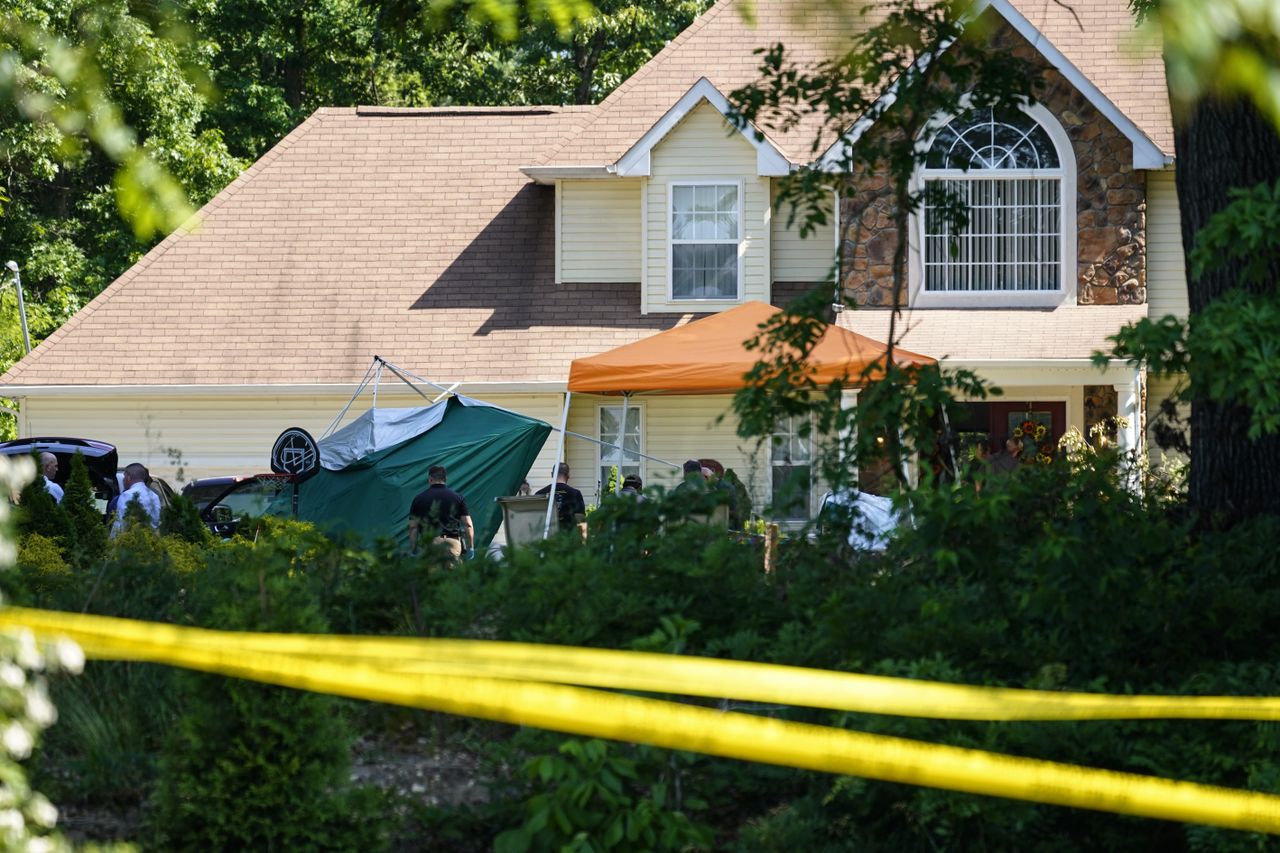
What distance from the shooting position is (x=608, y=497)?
7266 millimetres

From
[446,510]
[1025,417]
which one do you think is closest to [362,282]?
[1025,417]

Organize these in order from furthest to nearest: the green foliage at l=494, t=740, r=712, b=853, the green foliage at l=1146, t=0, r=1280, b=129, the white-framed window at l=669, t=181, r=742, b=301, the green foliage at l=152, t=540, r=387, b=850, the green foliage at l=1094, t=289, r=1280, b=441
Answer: the white-framed window at l=669, t=181, r=742, b=301 < the green foliage at l=1094, t=289, r=1280, b=441 < the green foliage at l=152, t=540, r=387, b=850 < the green foliage at l=494, t=740, r=712, b=853 < the green foliage at l=1146, t=0, r=1280, b=129

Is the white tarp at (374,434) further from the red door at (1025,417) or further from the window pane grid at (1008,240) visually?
the red door at (1025,417)

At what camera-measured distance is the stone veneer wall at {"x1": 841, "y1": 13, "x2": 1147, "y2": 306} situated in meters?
18.6

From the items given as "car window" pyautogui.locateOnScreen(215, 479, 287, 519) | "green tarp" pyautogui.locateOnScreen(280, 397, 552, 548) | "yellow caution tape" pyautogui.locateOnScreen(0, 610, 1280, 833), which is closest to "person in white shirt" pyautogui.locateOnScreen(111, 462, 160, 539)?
"car window" pyautogui.locateOnScreen(215, 479, 287, 519)

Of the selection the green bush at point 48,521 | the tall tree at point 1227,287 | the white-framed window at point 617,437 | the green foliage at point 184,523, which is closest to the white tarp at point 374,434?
the green foliage at point 184,523

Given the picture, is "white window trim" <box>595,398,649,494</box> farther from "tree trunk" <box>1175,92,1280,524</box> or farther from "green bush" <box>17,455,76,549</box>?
"tree trunk" <box>1175,92,1280,524</box>

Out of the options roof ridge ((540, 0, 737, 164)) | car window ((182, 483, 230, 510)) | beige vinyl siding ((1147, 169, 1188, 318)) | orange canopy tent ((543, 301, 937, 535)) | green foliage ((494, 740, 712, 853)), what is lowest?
green foliage ((494, 740, 712, 853))

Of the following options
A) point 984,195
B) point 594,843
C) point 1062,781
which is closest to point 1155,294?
point 984,195

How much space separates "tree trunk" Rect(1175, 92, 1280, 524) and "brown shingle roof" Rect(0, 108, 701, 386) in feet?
42.3

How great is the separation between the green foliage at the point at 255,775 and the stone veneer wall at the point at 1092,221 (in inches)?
564

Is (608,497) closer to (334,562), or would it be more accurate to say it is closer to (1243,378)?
(334,562)

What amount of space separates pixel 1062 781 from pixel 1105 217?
17.0 m

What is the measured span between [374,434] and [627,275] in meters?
7.13
